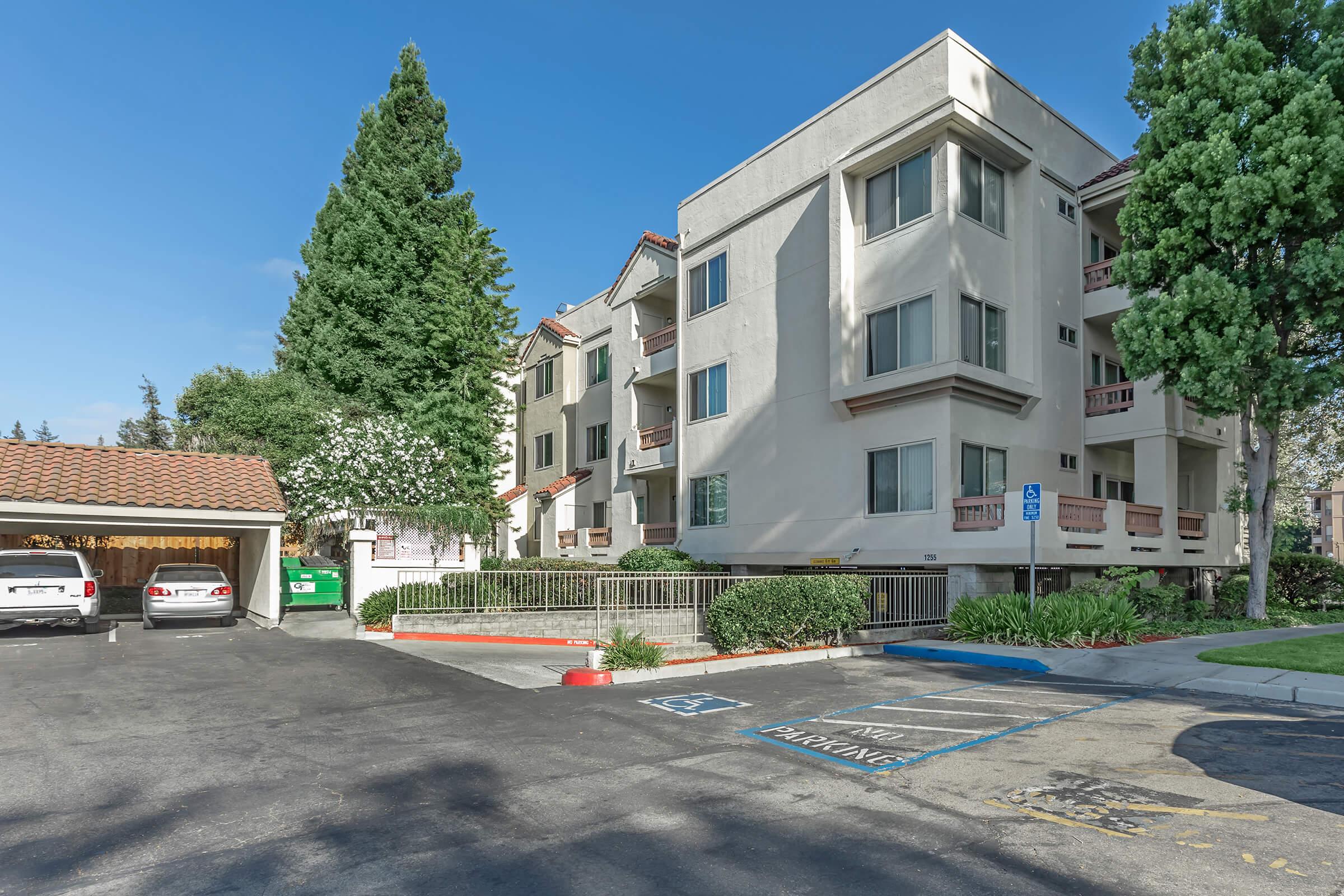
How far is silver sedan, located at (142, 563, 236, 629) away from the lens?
19.1 meters

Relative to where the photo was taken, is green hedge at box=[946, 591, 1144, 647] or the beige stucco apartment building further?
the beige stucco apartment building

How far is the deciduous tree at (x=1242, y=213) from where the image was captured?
57.2ft

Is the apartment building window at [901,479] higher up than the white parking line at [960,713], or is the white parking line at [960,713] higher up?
the apartment building window at [901,479]

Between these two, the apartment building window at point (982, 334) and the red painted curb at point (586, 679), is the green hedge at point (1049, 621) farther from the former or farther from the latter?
the red painted curb at point (586, 679)

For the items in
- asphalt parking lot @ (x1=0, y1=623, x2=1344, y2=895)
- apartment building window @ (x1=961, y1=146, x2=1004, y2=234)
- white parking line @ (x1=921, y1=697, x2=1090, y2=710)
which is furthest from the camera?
apartment building window @ (x1=961, y1=146, x2=1004, y2=234)

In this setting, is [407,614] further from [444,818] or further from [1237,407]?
[1237,407]

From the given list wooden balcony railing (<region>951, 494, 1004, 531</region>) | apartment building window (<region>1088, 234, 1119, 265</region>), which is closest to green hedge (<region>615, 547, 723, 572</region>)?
wooden balcony railing (<region>951, 494, 1004, 531</region>)

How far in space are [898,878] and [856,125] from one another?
21.1 m

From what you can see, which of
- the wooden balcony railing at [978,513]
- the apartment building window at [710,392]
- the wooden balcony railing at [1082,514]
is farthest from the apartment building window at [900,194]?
the wooden balcony railing at [1082,514]

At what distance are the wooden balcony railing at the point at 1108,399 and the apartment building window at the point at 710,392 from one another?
1034cm

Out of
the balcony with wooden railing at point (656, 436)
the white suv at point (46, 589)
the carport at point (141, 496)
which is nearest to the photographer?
the white suv at point (46, 589)

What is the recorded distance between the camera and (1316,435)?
27516mm

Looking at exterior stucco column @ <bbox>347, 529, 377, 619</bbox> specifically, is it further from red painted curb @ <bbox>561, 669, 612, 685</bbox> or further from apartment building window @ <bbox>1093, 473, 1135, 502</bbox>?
apartment building window @ <bbox>1093, 473, 1135, 502</bbox>

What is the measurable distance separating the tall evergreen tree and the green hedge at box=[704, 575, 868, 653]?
50.2 feet
